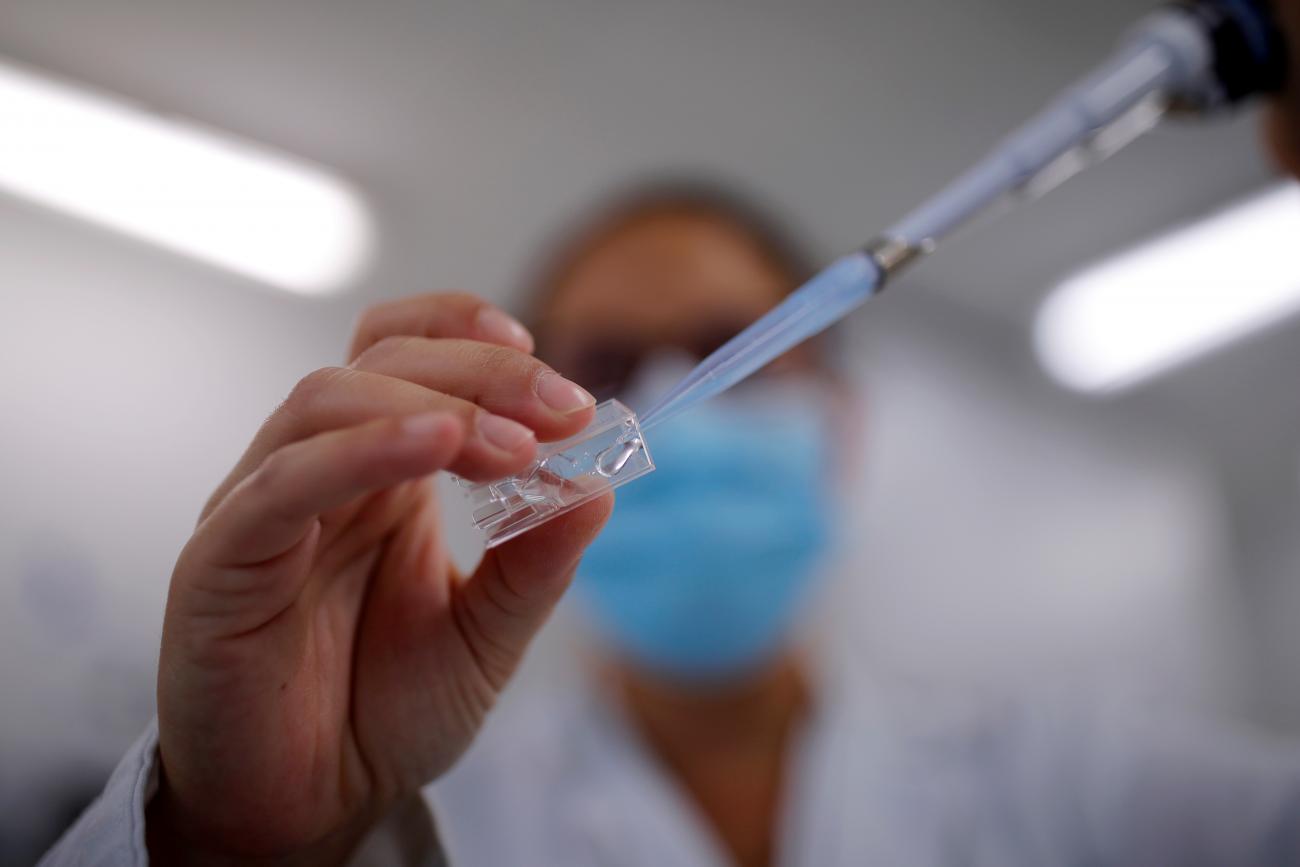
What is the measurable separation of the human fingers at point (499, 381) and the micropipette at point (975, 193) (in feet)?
0.13

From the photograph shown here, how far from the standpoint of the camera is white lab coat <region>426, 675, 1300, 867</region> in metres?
1.25

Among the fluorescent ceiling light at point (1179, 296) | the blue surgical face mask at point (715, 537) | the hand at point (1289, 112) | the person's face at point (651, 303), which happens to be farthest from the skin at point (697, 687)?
the fluorescent ceiling light at point (1179, 296)

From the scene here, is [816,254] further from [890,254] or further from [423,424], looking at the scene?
[423,424]

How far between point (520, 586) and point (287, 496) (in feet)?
0.68

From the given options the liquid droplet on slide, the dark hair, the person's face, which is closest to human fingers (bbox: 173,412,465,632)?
the liquid droplet on slide

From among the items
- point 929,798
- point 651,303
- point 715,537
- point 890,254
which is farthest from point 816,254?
point 890,254

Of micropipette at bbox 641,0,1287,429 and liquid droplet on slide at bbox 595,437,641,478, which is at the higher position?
micropipette at bbox 641,0,1287,429

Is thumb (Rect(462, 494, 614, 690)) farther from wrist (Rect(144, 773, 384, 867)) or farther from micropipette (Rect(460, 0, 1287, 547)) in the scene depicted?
wrist (Rect(144, 773, 384, 867))

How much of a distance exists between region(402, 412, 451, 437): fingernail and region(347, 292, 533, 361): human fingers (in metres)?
0.19

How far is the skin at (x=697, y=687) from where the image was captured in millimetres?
1545

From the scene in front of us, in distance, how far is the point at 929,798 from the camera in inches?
54.1

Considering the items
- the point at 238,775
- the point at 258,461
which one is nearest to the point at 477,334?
the point at 258,461

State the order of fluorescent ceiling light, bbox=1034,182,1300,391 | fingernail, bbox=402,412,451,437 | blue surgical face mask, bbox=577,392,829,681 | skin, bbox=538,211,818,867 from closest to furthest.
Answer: fingernail, bbox=402,412,451,437
blue surgical face mask, bbox=577,392,829,681
skin, bbox=538,211,818,867
fluorescent ceiling light, bbox=1034,182,1300,391

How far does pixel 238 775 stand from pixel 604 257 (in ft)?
4.42
